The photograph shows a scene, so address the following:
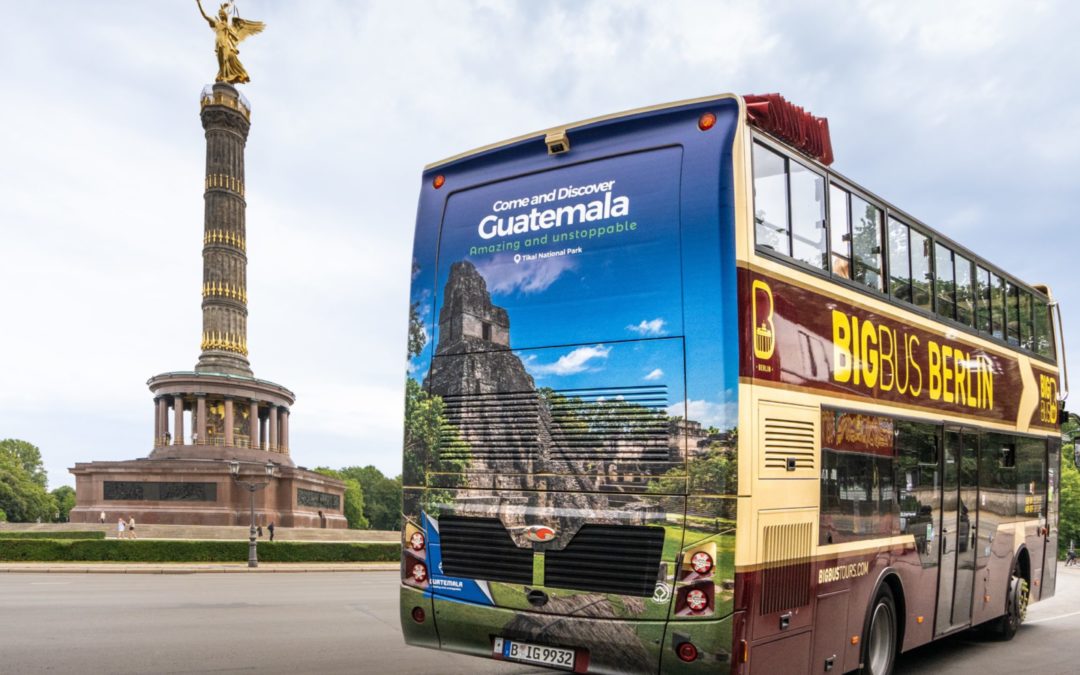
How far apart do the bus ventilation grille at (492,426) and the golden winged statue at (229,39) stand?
5583 centimetres

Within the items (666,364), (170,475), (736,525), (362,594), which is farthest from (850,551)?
(170,475)

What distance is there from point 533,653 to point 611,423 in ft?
5.90

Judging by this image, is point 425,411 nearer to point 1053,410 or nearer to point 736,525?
point 736,525

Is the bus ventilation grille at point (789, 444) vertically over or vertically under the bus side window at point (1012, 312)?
under

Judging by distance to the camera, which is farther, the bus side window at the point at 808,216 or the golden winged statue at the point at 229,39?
the golden winged statue at the point at 229,39

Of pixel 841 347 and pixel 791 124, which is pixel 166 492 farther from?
pixel 791 124

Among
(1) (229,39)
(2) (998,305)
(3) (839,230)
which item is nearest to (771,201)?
(3) (839,230)

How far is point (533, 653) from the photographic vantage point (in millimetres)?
6789

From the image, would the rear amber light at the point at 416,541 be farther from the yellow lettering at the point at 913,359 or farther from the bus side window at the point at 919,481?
the yellow lettering at the point at 913,359

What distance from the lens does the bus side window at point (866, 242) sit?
7980 mm

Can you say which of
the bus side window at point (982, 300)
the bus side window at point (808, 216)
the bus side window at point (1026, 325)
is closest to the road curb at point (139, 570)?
the bus side window at point (1026, 325)

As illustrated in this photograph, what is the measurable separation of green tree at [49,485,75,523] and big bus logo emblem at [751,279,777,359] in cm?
11742

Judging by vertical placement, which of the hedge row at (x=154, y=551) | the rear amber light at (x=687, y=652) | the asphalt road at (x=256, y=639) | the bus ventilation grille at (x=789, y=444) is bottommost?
the hedge row at (x=154, y=551)

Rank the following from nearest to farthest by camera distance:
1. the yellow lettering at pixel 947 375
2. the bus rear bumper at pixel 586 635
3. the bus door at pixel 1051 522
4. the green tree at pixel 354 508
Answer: the bus rear bumper at pixel 586 635
the yellow lettering at pixel 947 375
the bus door at pixel 1051 522
the green tree at pixel 354 508
